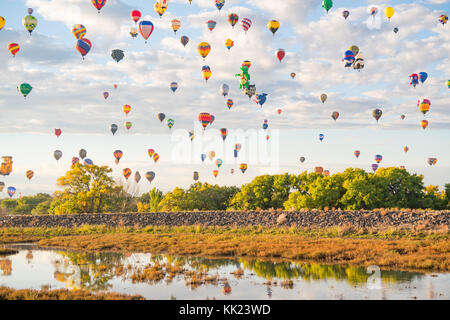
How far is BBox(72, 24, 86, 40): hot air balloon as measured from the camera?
192 feet

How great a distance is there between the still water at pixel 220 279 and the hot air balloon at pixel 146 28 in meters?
Result: 34.4

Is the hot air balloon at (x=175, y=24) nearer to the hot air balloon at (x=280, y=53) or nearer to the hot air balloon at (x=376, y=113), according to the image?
the hot air balloon at (x=280, y=53)

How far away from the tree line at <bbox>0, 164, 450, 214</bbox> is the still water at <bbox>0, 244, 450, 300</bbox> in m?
31.2

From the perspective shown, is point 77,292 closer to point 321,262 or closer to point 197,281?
point 197,281

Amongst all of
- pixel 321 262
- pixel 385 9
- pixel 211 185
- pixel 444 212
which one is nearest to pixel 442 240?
pixel 444 212

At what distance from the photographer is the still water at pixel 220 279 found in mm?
18547

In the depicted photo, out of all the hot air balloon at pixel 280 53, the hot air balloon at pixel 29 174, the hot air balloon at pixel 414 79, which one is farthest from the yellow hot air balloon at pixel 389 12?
the hot air balloon at pixel 29 174

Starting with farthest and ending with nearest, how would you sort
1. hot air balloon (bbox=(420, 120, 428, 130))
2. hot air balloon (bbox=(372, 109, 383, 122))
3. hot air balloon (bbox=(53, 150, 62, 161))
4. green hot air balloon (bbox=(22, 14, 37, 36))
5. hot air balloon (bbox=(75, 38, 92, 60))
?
hot air balloon (bbox=(53, 150, 62, 161)) < hot air balloon (bbox=(420, 120, 428, 130)) < hot air balloon (bbox=(372, 109, 383, 122)) < green hot air balloon (bbox=(22, 14, 37, 36)) < hot air balloon (bbox=(75, 38, 92, 60))

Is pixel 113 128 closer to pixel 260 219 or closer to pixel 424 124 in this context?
pixel 260 219

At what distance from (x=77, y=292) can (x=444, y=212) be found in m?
35.1

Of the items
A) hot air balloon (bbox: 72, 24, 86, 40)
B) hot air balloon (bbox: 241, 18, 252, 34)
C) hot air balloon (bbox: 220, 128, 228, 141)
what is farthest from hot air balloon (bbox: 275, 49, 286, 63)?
hot air balloon (bbox: 72, 24, 86, 40)

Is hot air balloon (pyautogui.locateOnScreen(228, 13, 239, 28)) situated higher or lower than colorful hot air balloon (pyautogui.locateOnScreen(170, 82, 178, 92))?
higher

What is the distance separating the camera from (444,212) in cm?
4159

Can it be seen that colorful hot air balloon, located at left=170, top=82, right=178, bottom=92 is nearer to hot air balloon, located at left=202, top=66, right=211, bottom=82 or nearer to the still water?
hot air balloon, located at left=202, top=66, right=211, bottom=82
